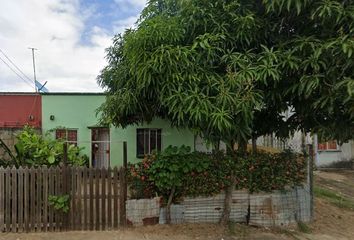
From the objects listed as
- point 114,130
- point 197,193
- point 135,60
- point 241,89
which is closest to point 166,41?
A: point 135,60

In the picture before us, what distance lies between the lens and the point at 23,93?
769 inches

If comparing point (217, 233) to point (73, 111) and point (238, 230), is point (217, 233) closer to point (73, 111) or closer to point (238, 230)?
point (238, 230)

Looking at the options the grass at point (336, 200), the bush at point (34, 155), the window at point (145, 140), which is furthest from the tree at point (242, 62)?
the window at point (145, 140)

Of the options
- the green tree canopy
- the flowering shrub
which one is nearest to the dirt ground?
the flowering shrub

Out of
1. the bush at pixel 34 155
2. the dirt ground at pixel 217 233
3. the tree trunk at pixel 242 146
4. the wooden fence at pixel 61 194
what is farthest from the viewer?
the bush at pixel 34 155

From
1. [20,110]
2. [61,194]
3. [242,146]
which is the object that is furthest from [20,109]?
[242,146]

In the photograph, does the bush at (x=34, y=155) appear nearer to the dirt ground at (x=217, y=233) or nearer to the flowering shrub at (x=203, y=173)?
the dirt ground at (x=217, y=233)

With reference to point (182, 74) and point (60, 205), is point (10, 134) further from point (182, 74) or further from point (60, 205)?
point (182, 74)

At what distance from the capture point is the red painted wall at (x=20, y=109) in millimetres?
19203

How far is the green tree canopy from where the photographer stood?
692cm

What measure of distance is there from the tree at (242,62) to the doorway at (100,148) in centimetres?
1081

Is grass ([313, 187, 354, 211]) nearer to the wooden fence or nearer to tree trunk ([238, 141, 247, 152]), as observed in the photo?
tree trunk ([238, 141, 247, 152])

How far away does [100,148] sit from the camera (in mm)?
→ 18922

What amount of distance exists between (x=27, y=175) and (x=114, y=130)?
32.1 feet
